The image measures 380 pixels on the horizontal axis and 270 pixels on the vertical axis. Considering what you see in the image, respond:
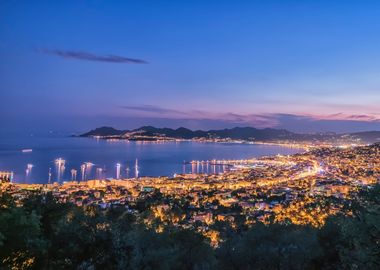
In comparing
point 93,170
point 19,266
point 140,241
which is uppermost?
point 19,266

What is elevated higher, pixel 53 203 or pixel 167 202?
pixel 53 203

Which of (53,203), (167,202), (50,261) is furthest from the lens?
(167,202)

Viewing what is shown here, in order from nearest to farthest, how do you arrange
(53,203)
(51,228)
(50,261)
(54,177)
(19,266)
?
(19,266) < (50,261) < (51,228) < (53,203) < (54,177)

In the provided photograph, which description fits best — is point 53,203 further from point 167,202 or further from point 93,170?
point 93,170

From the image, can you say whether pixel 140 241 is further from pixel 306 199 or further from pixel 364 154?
pixel 364 154

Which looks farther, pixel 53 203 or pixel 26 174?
pixel 26 174

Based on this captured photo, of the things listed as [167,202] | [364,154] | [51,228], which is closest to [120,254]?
[51,228]

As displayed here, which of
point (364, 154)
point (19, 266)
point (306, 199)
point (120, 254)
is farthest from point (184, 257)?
point (364, 154)
